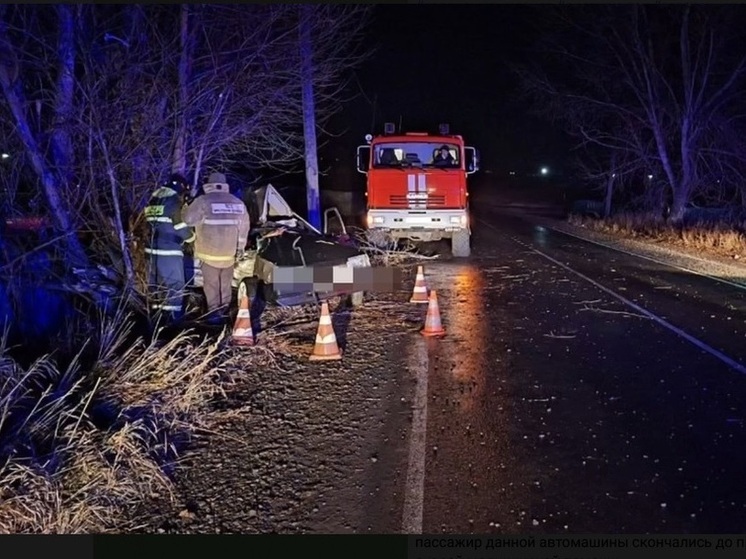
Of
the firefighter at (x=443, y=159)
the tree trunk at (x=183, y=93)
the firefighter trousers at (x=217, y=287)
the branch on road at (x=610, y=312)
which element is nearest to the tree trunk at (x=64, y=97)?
the tree trunk at (x=183, y=93)

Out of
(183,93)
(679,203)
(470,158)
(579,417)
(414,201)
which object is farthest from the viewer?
(679,203)

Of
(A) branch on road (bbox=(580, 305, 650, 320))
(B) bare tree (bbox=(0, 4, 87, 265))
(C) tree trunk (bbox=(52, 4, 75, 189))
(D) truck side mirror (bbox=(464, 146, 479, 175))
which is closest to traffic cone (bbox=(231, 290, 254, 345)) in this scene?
(B) bare tree (bbox=(0, 4, 87, 265))

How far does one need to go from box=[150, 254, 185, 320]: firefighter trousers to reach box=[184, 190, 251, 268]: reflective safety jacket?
443 millimetres

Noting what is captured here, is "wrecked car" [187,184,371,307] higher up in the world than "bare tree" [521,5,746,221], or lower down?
lower down

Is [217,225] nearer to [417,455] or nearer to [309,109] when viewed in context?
[417,455]

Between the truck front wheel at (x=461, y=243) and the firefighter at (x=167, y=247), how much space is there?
798cm

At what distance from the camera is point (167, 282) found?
7895 mm

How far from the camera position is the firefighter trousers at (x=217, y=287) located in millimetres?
7746

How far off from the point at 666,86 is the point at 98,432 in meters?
23.1

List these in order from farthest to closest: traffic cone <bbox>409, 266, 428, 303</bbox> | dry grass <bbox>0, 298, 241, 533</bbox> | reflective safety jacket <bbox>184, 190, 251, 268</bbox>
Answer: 1. traffic cone <bbox>409, 266, 428, 303</bbox>
2. reflective safety jacket <bbox>184, 190, 251, 268</bbox>
3. dry grass <bbox>0, 298, 241, 533</bbox>

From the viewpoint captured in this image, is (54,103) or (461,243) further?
(461,243)

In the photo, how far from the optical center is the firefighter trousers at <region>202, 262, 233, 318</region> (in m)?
7.75

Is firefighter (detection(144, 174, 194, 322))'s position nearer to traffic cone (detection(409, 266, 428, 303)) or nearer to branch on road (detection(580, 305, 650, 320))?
traffic cone (detection(409, 266, 428, 303))

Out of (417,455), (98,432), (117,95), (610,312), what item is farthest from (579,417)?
(117,95)
